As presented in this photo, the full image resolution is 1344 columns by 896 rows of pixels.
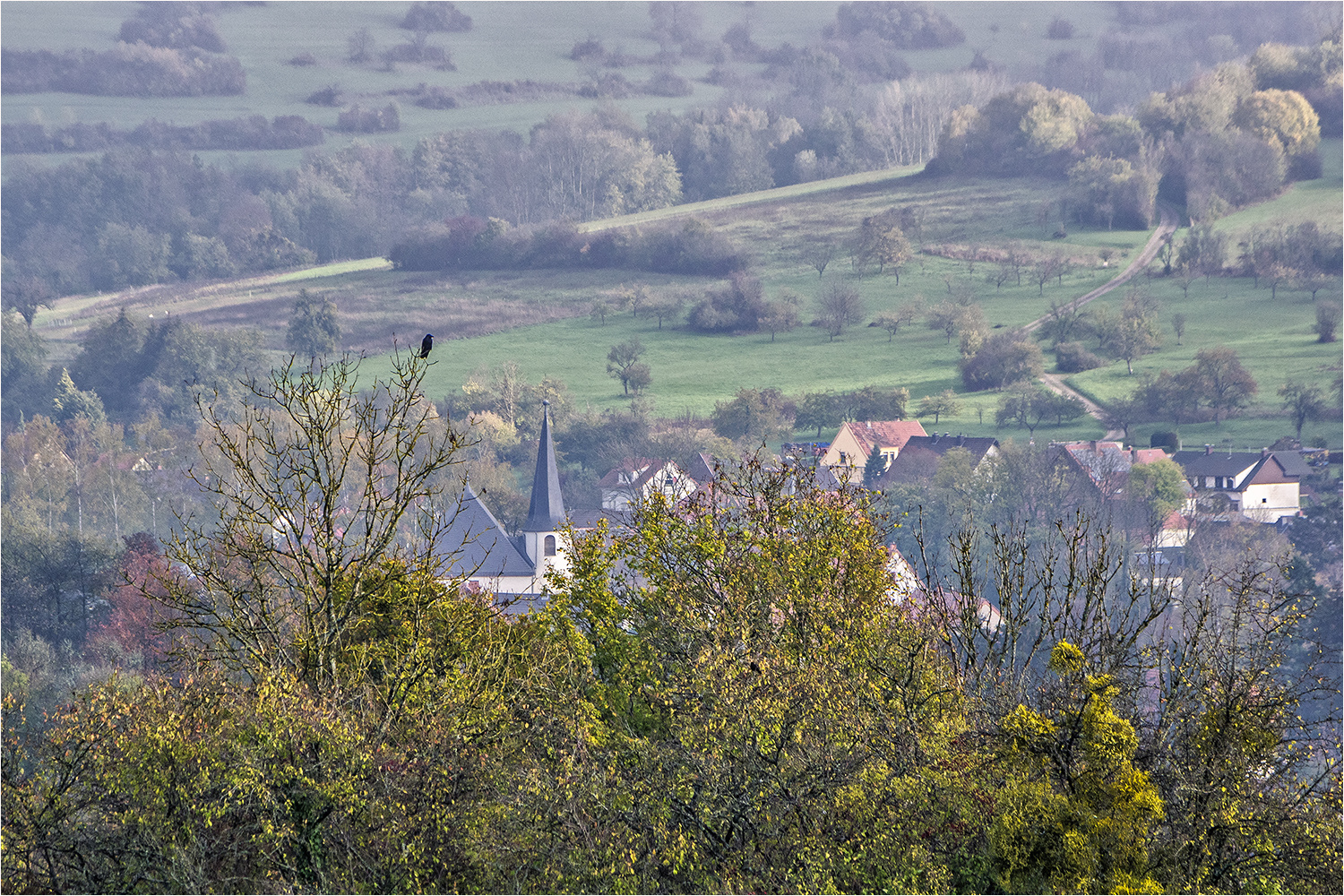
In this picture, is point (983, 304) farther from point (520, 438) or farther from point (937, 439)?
point (520, 438)

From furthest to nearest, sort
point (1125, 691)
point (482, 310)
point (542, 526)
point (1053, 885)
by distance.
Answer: point (482, 310), point (542, 526), point (1125, 691), point (1053, 885)

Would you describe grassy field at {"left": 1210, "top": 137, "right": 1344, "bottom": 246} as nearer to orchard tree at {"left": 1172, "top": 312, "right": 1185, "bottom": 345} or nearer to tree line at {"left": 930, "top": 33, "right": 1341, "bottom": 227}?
tree line at {"left": 930, "top": 33, "right": 1341, "bottom": 227}

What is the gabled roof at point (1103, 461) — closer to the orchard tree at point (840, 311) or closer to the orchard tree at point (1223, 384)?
the orchard tree at point (1223, 384)

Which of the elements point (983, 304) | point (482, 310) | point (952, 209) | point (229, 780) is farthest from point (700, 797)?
point (952, 209)

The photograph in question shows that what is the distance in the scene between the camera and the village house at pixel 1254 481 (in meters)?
101

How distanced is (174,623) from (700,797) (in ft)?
22.2

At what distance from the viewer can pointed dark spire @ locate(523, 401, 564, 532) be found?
8062 cm

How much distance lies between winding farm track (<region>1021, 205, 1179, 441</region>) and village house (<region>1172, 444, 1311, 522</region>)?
15.4 metres

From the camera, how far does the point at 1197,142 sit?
176m

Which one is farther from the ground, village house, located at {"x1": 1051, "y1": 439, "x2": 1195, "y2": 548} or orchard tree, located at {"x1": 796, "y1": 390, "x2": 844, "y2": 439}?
orchard tree, located at {"x1": 796, "y1": 390, "x2": 844, "y2": 439}

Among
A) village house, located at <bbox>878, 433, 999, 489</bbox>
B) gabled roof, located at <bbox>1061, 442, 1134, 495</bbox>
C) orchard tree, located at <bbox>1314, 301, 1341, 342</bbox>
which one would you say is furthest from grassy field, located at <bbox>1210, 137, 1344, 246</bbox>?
village house, located at <bbox>878, 433, 999, 489</bbox>

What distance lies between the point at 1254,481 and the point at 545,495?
5379 cm

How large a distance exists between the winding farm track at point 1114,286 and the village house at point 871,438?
55.4 feet

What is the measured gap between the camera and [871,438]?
4641 inches
